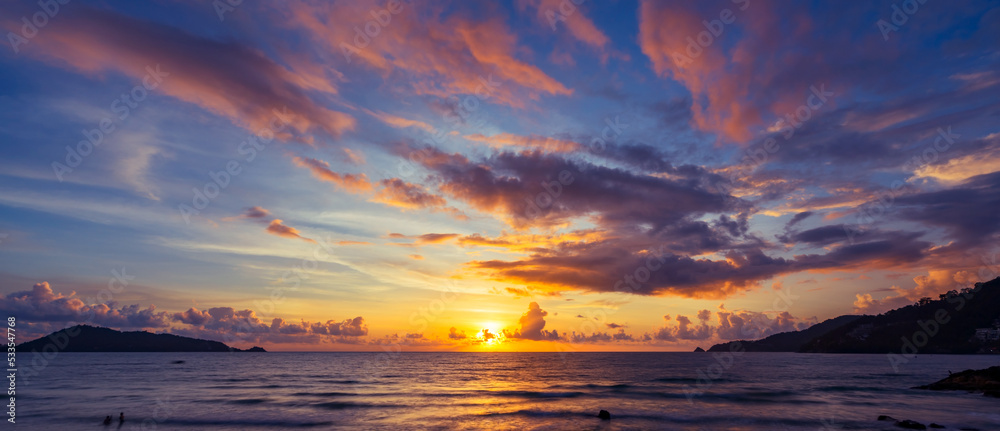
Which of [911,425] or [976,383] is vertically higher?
[976,383]

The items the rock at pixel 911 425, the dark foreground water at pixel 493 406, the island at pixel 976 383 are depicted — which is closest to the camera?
the rock at pixel 911 425

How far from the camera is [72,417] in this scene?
148ft

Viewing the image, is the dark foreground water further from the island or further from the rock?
the island

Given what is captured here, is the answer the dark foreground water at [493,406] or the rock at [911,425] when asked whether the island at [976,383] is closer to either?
the dark foreground water at [493,406]

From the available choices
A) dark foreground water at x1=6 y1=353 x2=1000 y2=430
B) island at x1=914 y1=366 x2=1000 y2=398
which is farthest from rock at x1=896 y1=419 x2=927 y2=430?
island at x1=914 y1=366 x2=1000 y2=398

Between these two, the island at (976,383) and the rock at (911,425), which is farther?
the island at (976,383)

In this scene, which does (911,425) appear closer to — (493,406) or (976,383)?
(976,383)

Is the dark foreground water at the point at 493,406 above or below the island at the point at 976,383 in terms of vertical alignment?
below

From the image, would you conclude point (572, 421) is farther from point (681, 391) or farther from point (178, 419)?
point (178, 419)

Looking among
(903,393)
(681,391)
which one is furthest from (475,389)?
(903,393)

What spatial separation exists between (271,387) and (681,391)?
6783cm

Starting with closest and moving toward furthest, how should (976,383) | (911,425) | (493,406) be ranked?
1. (911,425)
2. (493,406)
3. (976,383)

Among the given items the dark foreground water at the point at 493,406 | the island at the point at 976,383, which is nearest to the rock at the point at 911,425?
the dark foreground water at the point at 493,406

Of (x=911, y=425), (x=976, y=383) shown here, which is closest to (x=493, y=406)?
(x=911, y=425)
